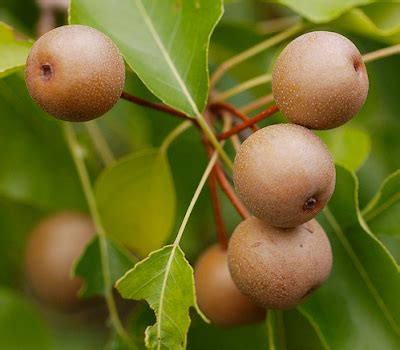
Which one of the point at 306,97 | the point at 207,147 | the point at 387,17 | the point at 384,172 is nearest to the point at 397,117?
the point at 384,172

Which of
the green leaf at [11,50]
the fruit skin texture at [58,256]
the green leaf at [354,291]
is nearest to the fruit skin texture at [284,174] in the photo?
the green leaf at [354,291]

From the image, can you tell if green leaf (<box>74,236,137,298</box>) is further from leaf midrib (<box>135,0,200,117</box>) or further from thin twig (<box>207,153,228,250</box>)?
leaf midrib (<box>135,0,200,117</box>)

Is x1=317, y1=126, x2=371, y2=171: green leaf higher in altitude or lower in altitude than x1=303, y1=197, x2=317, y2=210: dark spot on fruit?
lower

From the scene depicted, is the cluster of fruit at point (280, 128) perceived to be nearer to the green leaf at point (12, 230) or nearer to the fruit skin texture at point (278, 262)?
the fruit skin texture at point (278, 262)

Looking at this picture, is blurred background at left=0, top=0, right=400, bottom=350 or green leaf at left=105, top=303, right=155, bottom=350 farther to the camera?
blurred background at left=0, top=0, right=400, bottom=350

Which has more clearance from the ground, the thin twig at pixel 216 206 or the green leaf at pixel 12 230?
the thin twig at pixel 216 206

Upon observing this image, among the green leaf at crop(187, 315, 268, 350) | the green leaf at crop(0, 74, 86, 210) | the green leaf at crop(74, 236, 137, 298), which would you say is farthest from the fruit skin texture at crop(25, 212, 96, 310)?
the green leaf at crop(187, 315, 268, 350)
